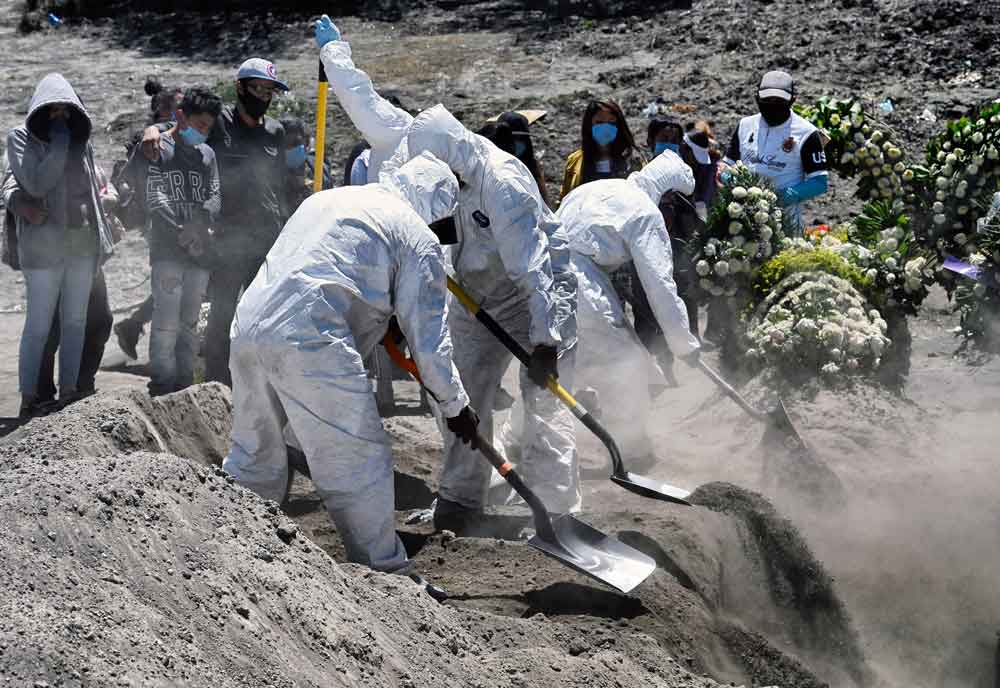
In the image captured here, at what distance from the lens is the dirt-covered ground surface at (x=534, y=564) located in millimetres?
3912

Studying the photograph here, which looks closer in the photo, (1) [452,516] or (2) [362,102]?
(1) [452,516]

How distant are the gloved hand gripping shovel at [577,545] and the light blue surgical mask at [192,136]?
9.39 ft

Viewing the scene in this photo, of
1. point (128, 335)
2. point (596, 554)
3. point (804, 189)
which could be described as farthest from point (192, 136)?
point (804, 189)

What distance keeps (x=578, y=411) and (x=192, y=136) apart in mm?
3112

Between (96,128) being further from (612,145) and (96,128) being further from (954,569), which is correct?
(954,569)

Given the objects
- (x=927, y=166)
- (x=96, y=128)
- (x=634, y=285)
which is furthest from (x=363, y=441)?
(x=96, y=128)

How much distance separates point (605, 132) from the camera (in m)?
8.42

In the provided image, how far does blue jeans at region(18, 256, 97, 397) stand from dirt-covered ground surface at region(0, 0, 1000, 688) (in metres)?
0.32

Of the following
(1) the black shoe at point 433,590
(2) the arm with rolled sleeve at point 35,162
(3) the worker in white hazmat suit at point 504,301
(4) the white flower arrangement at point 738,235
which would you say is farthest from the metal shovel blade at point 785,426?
(2) the arm with rolled sleeve at point 35,162

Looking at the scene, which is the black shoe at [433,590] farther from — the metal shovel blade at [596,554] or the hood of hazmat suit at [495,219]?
the hood of hazmat suit at [495,219]

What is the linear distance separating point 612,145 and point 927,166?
8.83ft

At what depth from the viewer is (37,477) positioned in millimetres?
4418

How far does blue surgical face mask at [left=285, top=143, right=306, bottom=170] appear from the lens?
28.3ft

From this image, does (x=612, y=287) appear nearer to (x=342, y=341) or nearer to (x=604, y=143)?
(x=604, y=143)
